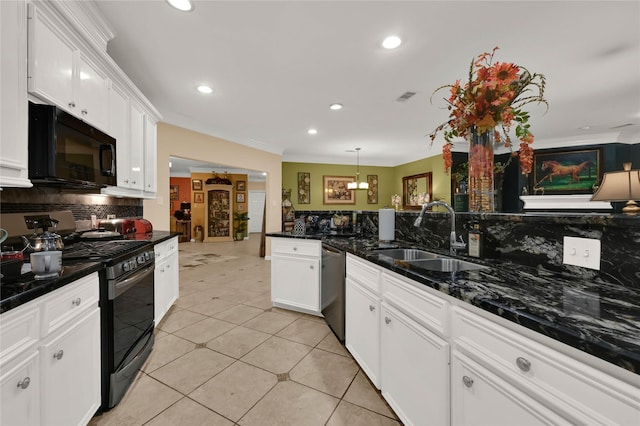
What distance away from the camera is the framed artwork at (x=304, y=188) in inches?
302

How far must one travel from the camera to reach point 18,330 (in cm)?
97

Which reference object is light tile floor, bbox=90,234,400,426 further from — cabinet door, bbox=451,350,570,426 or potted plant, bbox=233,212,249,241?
potted plant, bbox=233,212,249,241

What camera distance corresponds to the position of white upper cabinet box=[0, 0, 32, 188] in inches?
48.8

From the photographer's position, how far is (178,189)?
10727 mm

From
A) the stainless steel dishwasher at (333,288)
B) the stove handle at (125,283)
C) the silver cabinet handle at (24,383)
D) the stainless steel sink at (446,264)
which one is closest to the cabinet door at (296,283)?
the stainless steel dishwasher at (333,288)

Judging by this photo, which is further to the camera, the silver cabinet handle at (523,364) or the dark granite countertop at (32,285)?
the dark granite countertop at (32,285)

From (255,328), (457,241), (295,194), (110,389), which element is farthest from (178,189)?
(457,241)

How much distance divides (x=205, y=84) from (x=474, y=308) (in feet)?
11.2

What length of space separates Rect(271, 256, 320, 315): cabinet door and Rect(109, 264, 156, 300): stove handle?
134cm

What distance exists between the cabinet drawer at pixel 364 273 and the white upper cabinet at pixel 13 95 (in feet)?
6.28

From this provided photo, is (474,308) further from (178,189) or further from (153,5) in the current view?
(178,189)

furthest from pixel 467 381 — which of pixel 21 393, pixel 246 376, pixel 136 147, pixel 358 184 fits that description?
pixel 358 184

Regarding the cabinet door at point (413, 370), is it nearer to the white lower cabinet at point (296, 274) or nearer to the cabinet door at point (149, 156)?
the white lower cabinet at point (296, 274)

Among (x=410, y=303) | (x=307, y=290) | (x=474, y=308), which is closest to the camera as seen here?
(x=474, y=308)
